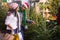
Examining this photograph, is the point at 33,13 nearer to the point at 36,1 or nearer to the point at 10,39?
the point at 36,1

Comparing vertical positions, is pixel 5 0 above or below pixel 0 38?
above

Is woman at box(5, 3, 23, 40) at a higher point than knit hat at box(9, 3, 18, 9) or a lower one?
lower

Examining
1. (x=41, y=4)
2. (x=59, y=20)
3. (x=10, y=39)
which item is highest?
(x=41, y=4)

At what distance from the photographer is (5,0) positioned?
93.3 inches

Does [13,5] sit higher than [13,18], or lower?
higher

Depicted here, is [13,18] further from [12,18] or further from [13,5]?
[13,5]

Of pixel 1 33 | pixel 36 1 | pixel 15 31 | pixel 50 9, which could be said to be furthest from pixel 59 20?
pixel 1 33

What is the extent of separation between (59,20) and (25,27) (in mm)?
360

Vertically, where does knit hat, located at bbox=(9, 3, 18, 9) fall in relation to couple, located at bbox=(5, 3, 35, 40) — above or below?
above

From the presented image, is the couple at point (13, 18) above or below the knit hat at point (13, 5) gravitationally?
below

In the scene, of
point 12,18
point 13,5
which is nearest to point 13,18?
point 12,18

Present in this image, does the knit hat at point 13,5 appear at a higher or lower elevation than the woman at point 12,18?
higher

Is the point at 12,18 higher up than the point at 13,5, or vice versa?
the point at 13,5

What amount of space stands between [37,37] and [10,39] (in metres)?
0.29
